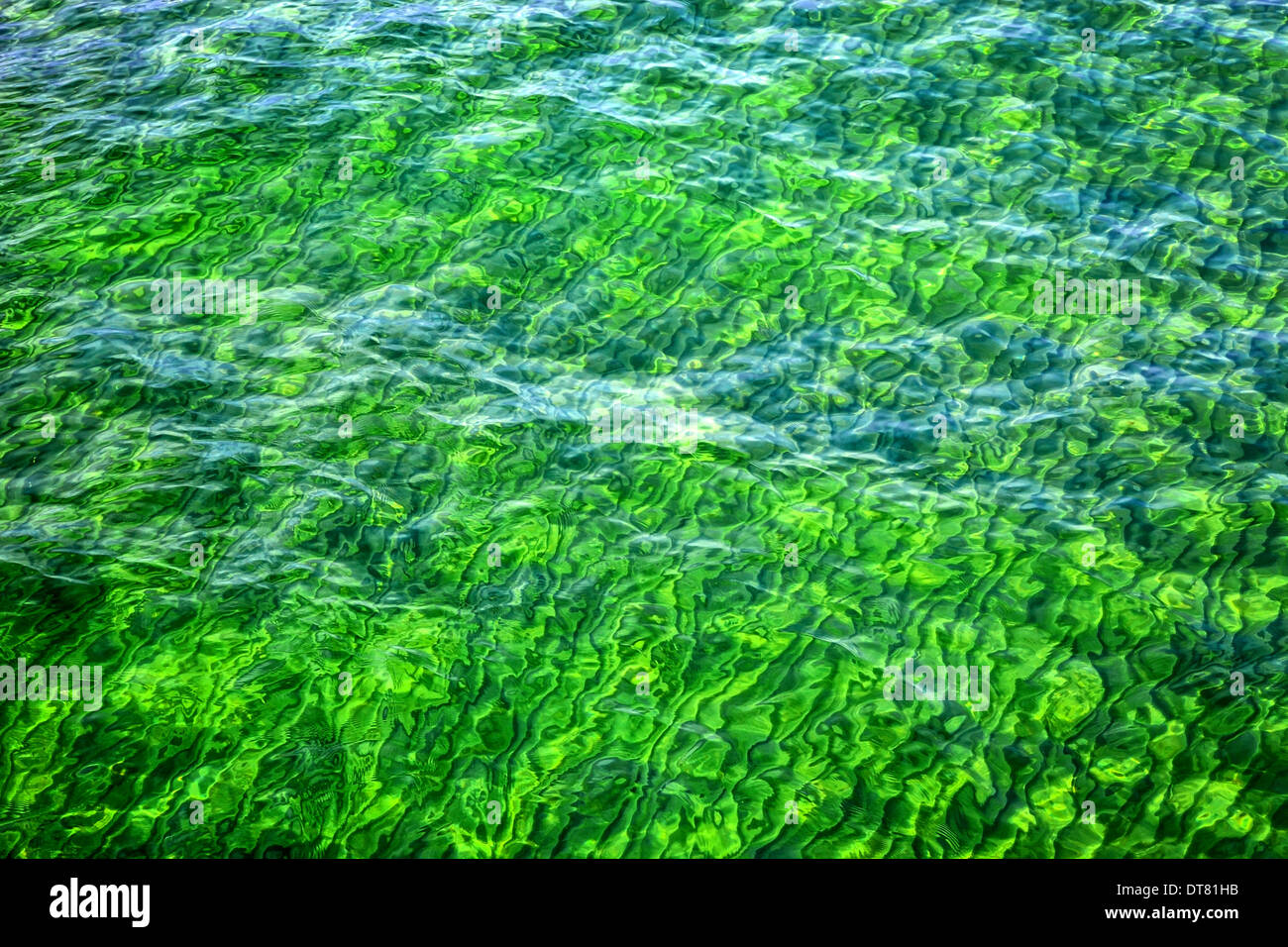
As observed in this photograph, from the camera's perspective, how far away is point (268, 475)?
609 centimetres

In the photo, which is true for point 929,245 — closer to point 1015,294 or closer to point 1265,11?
point 1015,294

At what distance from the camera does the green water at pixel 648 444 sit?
473 centimetres

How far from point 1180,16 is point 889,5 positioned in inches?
101

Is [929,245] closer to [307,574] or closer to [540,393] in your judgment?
[540,393]

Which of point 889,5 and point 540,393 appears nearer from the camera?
point 540,393

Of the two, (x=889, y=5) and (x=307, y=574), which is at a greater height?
(x=889, y=5)

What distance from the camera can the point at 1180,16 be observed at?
9.42 m

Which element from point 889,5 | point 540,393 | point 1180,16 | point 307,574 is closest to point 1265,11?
point 1180,16

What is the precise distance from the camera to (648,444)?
6359mm

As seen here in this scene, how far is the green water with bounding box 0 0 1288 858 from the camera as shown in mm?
4734

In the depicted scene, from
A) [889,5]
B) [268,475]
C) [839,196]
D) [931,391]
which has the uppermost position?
[889,5]
